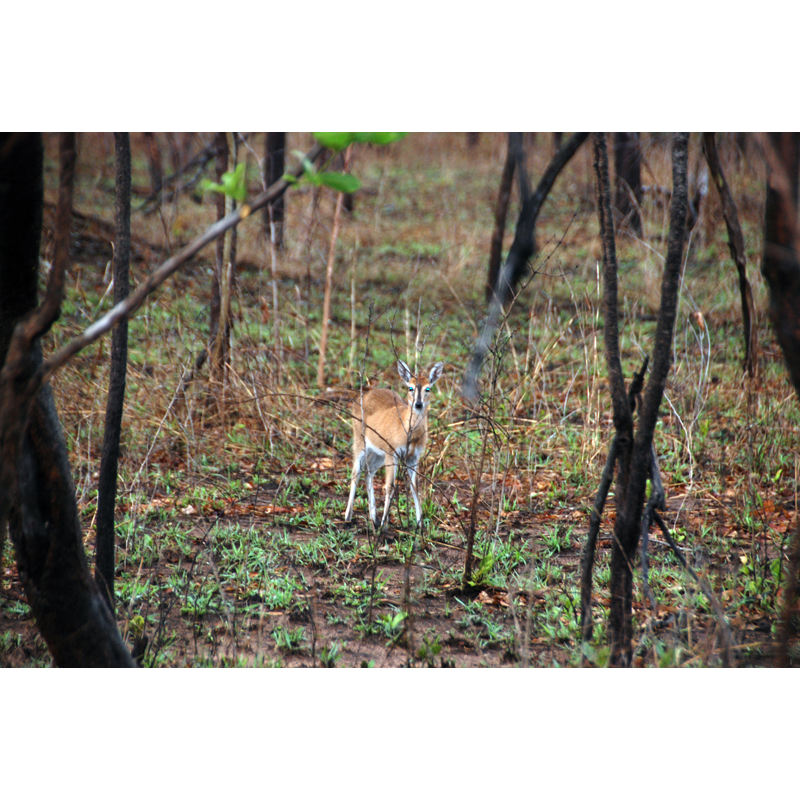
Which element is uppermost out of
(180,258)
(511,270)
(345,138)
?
(511,270)

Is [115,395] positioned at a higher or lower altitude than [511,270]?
lower

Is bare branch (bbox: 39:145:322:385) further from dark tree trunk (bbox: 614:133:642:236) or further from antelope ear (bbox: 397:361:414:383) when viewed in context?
dark tree trunk (bbox: 614:133:642:236)

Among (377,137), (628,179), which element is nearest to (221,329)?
(377,137)

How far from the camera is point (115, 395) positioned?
10.2ft

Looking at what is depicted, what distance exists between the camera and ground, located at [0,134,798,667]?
3.41 meters

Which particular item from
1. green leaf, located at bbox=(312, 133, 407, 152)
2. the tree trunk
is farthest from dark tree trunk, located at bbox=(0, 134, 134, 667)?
the tree trunk

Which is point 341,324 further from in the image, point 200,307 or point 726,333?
point 726,333

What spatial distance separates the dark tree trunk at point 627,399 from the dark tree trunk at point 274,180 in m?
4.21

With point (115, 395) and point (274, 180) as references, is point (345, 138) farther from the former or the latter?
point (274, 180)

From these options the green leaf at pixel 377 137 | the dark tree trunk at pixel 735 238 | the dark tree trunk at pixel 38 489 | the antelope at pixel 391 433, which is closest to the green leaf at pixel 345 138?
the green leaf at pixel 377 137

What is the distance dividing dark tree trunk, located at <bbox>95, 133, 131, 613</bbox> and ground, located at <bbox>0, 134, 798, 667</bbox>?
325 millimetres

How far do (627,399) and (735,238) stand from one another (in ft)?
4.97

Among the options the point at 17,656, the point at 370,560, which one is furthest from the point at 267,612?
the point at 17,656

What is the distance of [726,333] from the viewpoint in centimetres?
729
